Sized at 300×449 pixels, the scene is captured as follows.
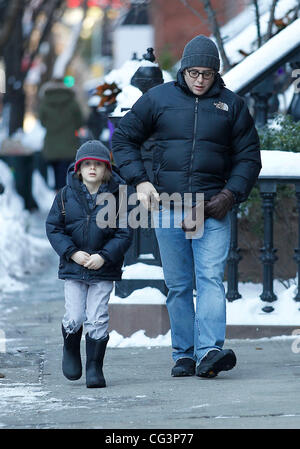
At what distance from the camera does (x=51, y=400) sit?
5.76 metres

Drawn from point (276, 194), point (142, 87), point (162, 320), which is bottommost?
point (162, 320)

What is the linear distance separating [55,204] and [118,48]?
151 feet

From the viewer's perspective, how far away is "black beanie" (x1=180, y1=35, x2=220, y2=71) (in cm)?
612

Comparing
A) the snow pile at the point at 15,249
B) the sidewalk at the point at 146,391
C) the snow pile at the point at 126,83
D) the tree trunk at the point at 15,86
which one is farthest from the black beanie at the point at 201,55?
the tree trunk at the point at 15,86

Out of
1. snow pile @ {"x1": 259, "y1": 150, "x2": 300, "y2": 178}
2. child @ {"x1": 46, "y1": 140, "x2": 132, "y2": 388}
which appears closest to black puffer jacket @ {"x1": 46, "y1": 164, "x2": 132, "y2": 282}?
child @ {"x1": 46, "y1": 140, "x2": 132, "y2": 388}

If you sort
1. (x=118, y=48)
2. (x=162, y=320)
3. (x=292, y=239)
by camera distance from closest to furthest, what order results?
(x=162, y=320) → (x=292, y=239) → (x=118, y=48)

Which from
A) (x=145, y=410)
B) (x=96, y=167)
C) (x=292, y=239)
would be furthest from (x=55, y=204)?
Result: (x=292, y=239)

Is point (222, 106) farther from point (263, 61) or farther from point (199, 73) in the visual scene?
point (263, 61)

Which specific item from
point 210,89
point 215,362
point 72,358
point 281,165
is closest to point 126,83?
point 281,165

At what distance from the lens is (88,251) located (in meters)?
6.11

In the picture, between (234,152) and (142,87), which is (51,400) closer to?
(234,152)

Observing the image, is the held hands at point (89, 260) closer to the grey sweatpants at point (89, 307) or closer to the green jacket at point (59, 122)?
the grey sweatpants at point (89, 307)

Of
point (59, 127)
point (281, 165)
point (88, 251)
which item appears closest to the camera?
point (88, 251)

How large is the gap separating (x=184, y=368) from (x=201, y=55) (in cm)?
176
